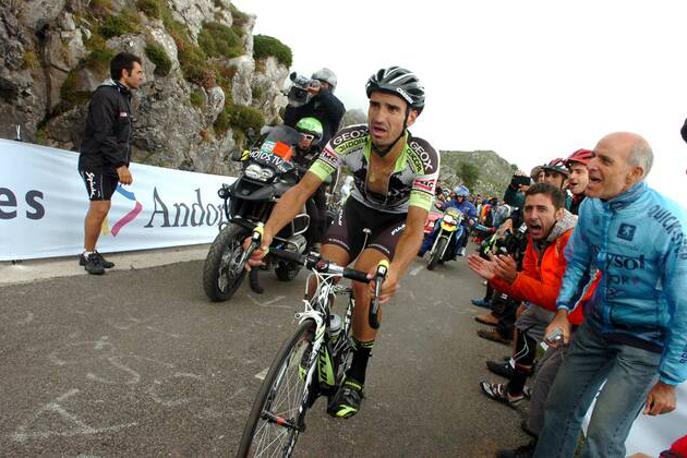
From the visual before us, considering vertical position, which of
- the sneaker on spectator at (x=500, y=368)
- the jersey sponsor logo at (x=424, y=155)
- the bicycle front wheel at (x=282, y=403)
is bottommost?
the sneaker on spectator at (x=500, y=368)

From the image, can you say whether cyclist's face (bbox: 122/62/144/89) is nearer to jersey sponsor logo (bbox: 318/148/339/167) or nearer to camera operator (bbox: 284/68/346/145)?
camera operator (bbox: 284/68/346/145)

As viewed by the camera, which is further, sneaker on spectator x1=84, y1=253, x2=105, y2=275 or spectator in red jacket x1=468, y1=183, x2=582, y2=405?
sneaker on spectator x1=84, y1=253, x2=105, y2=275

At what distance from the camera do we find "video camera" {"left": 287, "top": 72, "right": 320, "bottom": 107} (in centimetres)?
619

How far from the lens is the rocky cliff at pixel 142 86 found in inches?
534

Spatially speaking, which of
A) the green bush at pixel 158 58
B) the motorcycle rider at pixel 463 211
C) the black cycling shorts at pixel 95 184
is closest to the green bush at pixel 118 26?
the green bush at pixel 158 58

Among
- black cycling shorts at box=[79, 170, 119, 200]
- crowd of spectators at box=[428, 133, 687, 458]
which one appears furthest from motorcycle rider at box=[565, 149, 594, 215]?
black cycling shorts at box=[79, 170, 119, 200]

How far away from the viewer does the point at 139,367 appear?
3215mm

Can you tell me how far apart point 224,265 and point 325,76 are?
344cm

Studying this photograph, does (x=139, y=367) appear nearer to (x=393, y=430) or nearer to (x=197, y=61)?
(x=393, y=430)

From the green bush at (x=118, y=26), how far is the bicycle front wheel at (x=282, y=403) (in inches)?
768

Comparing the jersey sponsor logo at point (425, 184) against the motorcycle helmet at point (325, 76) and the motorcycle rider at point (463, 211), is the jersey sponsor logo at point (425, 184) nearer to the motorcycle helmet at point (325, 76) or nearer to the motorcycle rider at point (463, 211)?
the motorcycle helmet at point (325, 76)

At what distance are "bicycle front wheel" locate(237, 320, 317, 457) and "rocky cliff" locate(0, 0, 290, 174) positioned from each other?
7699 mm

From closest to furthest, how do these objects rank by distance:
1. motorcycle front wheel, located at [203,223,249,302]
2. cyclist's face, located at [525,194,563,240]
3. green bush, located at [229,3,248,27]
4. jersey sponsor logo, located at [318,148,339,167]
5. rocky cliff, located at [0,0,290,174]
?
jersey sponsor logo, located at [318,148,339,167] → cyclist's face, located at [525,194,563,240] → motorcycle front wheel, located at [203,223,249,302] → rocky cliff, located at [0,0,290,174] → green bush, located at [229,3,248,27]

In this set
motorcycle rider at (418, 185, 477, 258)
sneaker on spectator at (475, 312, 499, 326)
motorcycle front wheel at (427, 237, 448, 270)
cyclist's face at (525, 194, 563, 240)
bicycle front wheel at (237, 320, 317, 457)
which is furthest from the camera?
motorcycle rider at (418, 185, 477, 258)
